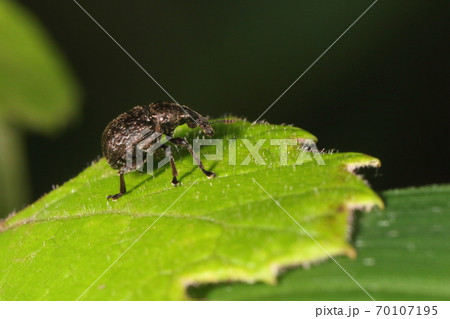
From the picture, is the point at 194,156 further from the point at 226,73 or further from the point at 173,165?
the point at 226,73

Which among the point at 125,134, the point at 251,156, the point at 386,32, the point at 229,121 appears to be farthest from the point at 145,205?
the point at 386,32

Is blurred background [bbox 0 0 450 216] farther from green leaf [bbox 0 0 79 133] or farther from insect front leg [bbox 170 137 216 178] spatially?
insect front leg [bbox 170 137 216 178]

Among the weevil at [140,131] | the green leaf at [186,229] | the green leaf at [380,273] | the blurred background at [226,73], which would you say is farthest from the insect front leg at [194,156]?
the blurred background at [226,73]

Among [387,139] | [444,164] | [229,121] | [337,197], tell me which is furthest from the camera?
[387,139]

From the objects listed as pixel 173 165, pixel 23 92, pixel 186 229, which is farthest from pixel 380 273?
pixel 23 92

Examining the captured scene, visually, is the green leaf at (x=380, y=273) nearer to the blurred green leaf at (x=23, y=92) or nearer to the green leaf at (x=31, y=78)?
the blurred green leaf at (x=23, y=92)

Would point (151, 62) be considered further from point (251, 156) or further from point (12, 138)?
point (251, 156)
